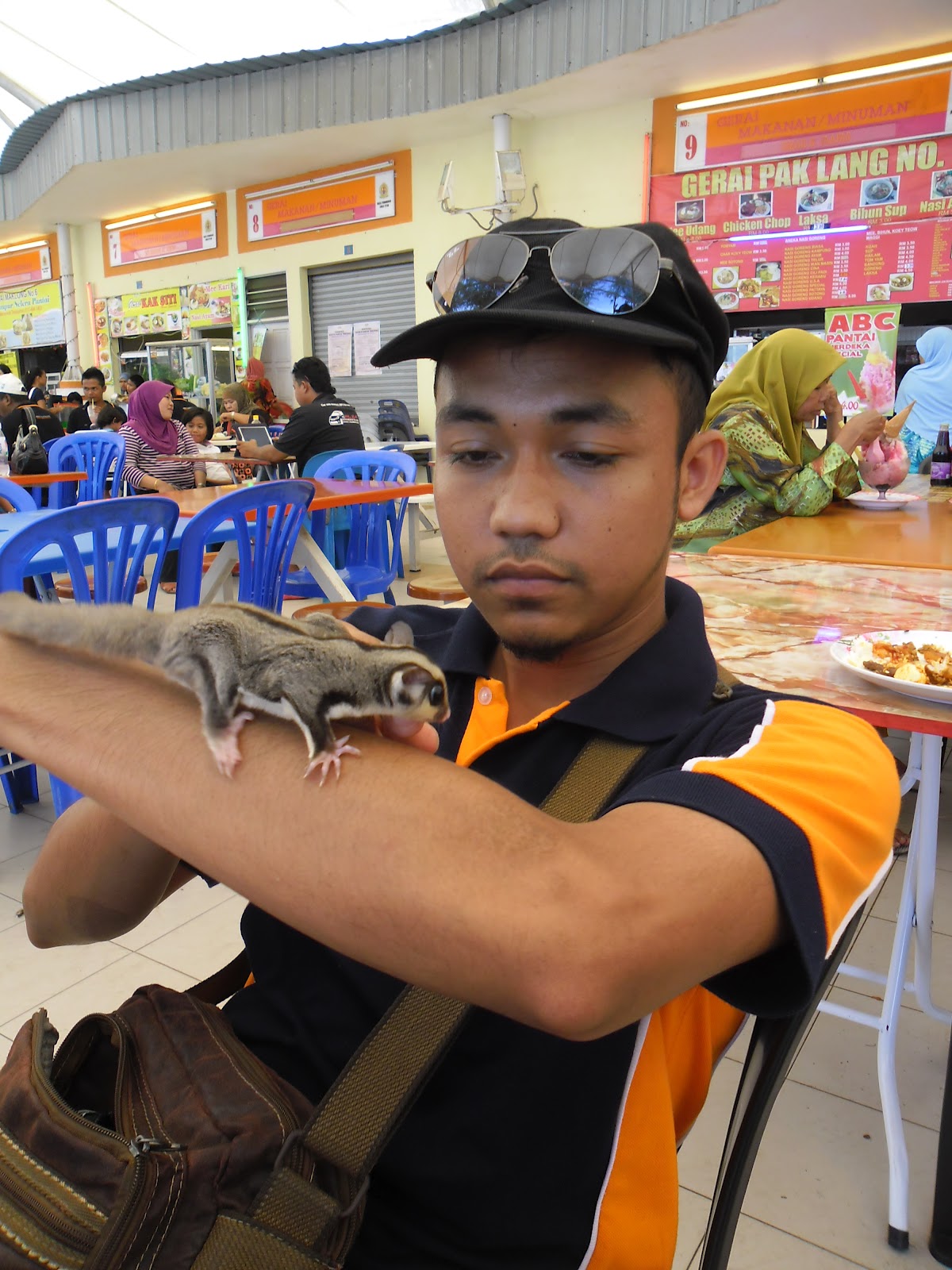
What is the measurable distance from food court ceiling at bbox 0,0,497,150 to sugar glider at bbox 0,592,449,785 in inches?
402

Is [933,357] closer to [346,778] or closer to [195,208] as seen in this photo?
[346,778]

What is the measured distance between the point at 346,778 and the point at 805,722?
0.51 m

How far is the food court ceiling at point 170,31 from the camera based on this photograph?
32.6 feet

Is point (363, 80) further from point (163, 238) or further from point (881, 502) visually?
point (881, 502)

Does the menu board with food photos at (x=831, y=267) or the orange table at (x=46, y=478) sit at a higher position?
the menu board with food photos at (x=831, y=267)

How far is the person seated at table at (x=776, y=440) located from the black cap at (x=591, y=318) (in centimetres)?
237

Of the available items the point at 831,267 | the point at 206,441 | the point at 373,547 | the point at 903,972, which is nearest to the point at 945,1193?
the point at 903,972

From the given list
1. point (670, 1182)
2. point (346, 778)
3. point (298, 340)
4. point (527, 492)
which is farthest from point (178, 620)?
point (298, 340)

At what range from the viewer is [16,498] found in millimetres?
4645

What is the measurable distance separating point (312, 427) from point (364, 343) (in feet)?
16.4

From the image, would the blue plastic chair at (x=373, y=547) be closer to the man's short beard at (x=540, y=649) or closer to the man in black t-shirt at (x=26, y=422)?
the man's short beard at (x=540, y=649)

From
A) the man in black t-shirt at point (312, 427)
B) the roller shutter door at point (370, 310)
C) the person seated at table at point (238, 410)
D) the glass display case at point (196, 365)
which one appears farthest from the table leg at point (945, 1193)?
the glass display case at point (196, 365)

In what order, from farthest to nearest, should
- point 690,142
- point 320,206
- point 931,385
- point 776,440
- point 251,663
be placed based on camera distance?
1. point 320,206
2. point 690,142
3. point 931,385
4. point 776,440
5. point 251,663

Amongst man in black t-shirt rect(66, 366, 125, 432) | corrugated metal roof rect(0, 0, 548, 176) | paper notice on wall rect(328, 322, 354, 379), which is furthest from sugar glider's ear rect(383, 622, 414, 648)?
paper notice on wall rect(328, 322, 354, 379)
